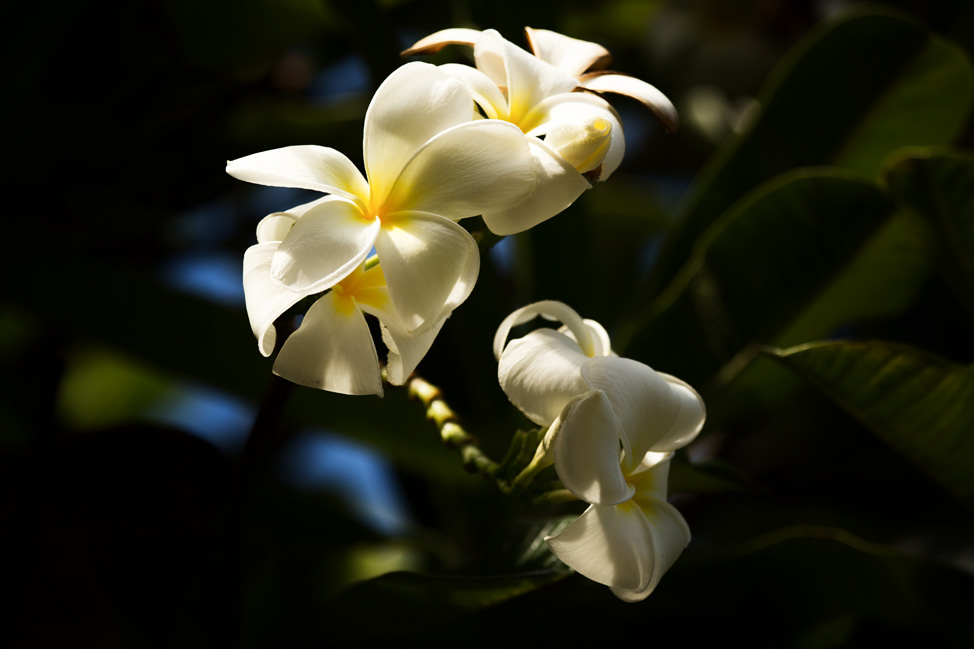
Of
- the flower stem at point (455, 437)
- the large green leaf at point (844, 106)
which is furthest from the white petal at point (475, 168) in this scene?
the large green leaf at point (844, 106)

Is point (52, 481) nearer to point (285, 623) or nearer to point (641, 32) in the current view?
point (285, 623)

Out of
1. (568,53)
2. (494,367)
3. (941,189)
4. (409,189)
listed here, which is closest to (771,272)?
(941,189)

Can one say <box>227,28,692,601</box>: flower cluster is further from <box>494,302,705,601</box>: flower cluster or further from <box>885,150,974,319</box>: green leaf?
<box>885,150,974,319</box>: green leaf

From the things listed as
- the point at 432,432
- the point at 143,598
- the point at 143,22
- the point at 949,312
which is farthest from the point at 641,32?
the point at 143,598

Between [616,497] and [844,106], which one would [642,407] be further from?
[844,106]

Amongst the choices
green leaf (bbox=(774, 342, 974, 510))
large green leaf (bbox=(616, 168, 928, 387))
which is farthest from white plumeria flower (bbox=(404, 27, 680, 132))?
large green leaf (bbox=(616, 168, 928, 387))

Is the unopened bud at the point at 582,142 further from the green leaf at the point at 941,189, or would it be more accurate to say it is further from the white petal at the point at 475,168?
the green leaf at the point at 941,189
